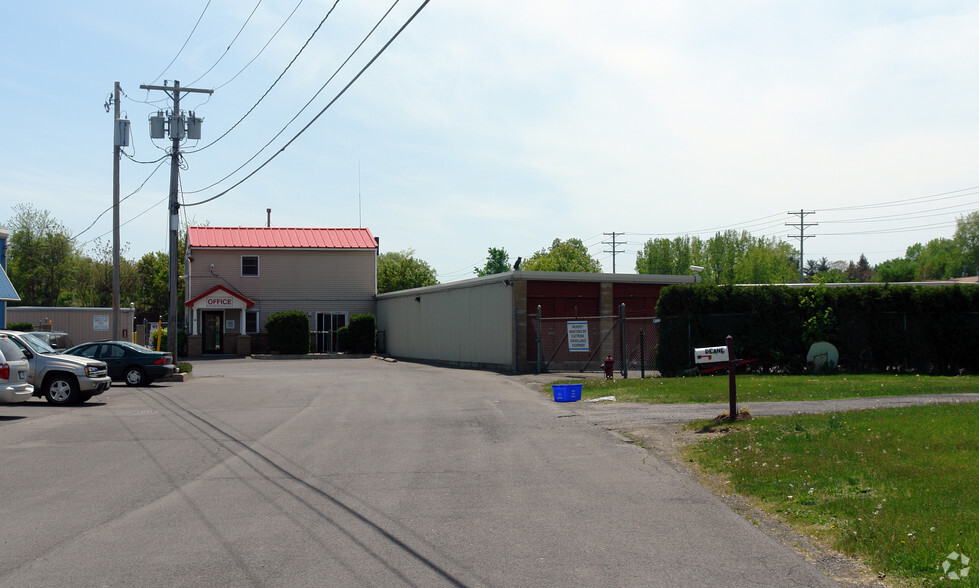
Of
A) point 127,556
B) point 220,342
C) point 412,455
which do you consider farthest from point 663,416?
point 220,342

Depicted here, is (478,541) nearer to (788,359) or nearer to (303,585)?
(303,585)

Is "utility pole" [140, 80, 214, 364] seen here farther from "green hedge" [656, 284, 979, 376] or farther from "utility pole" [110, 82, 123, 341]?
"green hedge" [656, 284, 979, 376]

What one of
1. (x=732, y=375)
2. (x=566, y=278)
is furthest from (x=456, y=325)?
(x=732, y=375)

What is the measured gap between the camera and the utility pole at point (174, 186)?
91.4 ft

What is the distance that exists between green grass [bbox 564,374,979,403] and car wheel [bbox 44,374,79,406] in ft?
39.2

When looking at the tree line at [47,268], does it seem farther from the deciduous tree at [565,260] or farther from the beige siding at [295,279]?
the deciduous tree at [565,260]

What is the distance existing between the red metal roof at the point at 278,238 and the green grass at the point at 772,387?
3024 cm

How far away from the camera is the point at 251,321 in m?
47.0

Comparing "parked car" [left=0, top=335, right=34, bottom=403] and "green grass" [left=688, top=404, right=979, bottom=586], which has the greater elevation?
"parked car" [left=0, top=335, right=34, bottom=403]

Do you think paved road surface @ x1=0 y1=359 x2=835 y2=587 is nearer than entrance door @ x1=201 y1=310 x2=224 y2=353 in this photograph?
Yes

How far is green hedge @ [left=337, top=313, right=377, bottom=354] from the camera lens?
4509cm

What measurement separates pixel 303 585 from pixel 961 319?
2379cm

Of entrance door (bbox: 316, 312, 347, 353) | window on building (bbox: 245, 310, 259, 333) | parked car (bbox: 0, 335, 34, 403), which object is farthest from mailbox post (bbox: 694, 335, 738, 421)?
window on building (bbox: 245, 310, 259, 333)

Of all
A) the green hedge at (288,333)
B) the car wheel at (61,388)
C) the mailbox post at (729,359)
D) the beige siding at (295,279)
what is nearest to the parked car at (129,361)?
the car wheel at (61,388)
